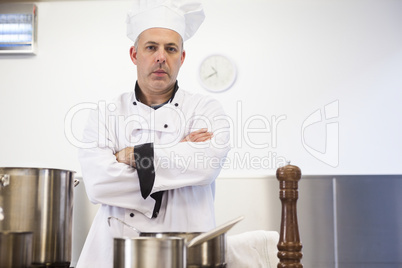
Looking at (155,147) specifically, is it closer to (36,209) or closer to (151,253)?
(36,209)

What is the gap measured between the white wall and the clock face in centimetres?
6

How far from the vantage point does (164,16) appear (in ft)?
7.54

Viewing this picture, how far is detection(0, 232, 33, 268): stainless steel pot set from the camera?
3.16 ft

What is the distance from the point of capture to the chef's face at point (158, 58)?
227cm

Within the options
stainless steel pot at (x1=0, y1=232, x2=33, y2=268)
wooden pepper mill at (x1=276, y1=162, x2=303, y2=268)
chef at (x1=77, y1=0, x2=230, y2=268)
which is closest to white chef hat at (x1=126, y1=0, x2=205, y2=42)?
Answer: chef at (x1=77, y1=0, x2=230, y2=268)

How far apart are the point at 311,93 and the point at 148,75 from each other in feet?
8.44

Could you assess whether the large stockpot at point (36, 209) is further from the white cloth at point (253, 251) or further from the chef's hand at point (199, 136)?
the chef's hand at point (199, 136)

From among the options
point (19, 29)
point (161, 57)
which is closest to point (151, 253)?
point (161, 57)

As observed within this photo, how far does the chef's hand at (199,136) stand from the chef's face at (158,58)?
0.84 feet

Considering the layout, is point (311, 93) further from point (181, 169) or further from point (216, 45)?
point (181, 169)

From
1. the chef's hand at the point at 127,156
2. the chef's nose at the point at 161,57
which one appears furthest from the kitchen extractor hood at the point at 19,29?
the chef's hand at the point at 127,156

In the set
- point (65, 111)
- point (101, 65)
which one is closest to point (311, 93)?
point (101, 65)

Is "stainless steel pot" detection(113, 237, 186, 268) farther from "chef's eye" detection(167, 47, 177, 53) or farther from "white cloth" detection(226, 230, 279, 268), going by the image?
"chef's eye" detection(167, 47, 177, 53)

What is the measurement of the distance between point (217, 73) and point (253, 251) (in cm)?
322
